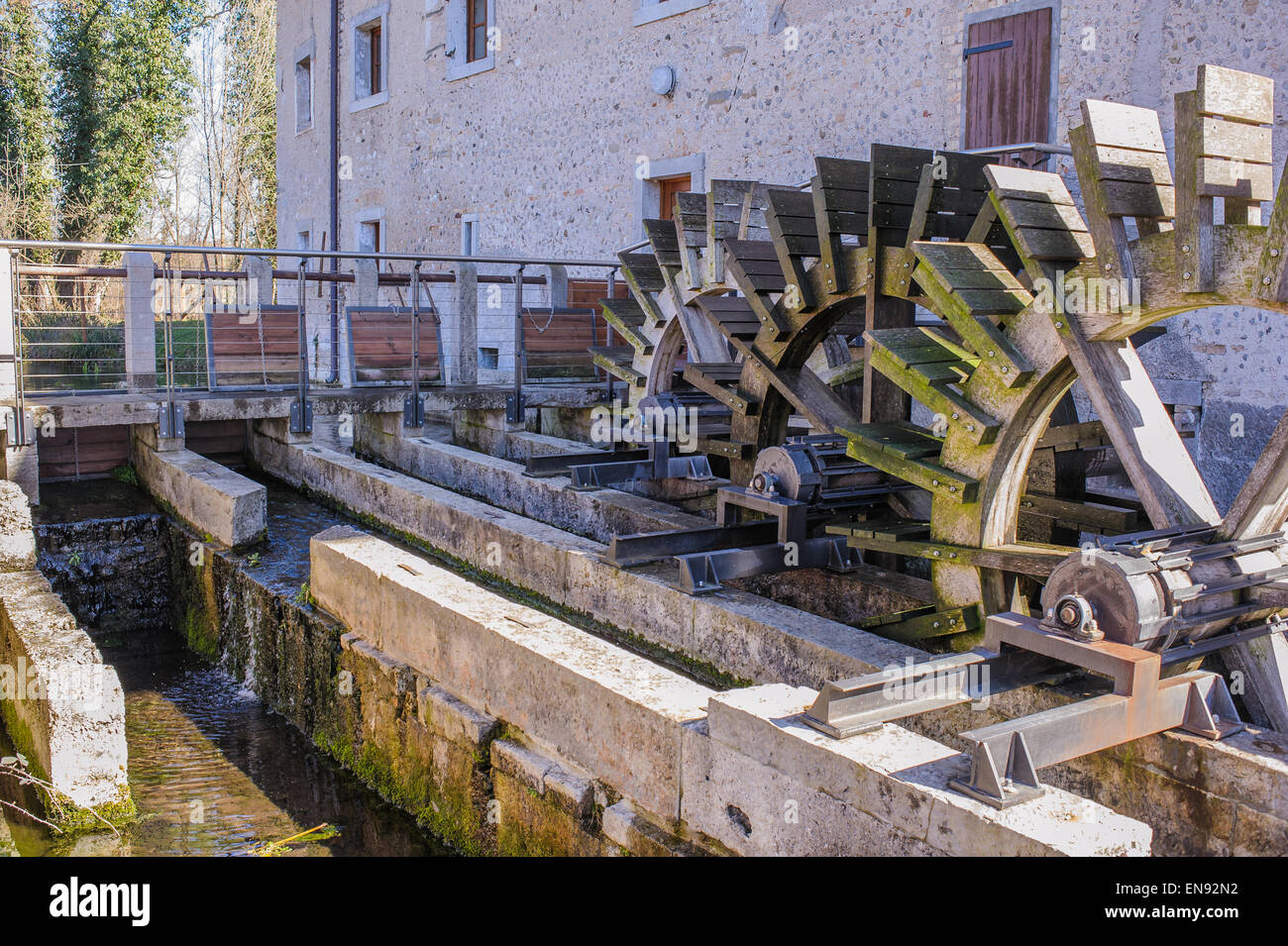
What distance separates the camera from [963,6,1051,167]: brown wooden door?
7.59 meters

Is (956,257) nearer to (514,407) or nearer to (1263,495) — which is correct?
(1263,495)

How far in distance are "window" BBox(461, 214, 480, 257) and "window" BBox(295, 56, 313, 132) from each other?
606cm

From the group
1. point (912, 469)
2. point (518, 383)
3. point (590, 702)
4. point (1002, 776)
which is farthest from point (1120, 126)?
point (518, 383)

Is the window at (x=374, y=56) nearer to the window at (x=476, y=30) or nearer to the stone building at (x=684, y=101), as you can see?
the stone building at (x=684, y=101)

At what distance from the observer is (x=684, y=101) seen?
10688 millimetres

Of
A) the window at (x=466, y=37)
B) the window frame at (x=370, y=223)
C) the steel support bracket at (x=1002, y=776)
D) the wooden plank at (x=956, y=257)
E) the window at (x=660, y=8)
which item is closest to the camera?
the steel support bracket at (x=1002, y=776)

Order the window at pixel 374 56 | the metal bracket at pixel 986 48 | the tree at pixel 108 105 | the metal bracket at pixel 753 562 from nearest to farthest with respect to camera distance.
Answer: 1. the metal bracket at pixel 753 562
2. the metal bracket at pixel 986 48
3. the window at pixel 374 56
4. the tree at pixel 108 105

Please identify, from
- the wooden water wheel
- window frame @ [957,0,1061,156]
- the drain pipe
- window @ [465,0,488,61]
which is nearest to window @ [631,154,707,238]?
window frame @ [957,0,1061,156]

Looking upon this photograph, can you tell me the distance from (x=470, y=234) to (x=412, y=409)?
5.63m

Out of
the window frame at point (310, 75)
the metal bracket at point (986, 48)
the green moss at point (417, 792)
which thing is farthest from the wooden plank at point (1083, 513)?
the window frame at point (310, 75)

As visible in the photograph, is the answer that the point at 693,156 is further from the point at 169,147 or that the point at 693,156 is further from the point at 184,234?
the point at 184,234

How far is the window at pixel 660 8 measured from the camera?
10523 millimetres

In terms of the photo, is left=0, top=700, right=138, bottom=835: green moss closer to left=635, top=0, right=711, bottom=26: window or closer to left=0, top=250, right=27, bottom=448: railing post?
left=0, top=250, right=27, bottom=448: railing post

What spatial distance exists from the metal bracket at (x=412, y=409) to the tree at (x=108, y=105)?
12.1 metres
